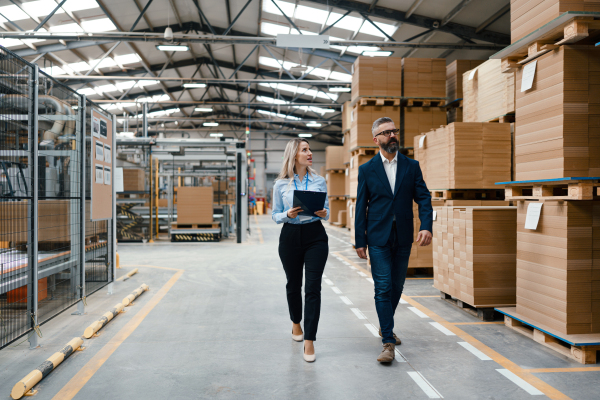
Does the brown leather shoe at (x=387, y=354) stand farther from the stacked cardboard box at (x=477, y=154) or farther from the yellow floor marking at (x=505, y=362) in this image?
the stacked cardboard box at (x=477, y=154)

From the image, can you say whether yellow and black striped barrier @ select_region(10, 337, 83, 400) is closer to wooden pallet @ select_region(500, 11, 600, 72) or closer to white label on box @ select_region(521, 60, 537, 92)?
white label on box @ select_region(521, 60, 537, 92)

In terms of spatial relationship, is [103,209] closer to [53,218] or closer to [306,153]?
[53,218]

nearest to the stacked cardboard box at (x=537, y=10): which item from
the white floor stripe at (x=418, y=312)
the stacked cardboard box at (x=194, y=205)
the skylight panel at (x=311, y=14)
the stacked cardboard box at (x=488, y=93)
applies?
the stacked cardboard box at (x=488, y=93)

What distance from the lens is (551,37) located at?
408 cm

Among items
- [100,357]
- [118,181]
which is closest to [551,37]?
[100,357]

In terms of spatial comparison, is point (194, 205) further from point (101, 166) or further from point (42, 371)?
point (42, 371)

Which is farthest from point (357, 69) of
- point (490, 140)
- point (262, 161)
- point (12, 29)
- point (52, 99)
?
point (262, 161)

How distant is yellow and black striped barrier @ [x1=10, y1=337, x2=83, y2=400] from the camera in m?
3.11

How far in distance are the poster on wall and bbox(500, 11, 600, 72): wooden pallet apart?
5132mm

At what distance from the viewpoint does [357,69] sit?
31.2 ft

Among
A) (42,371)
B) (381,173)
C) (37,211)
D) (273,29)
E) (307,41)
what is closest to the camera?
(42,371)

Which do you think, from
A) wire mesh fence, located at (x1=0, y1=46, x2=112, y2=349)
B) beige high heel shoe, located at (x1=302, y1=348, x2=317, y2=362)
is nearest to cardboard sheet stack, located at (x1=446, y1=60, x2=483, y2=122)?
beige high heel shoe, located at (x1=302, y1=348, x2=317, y2=362)

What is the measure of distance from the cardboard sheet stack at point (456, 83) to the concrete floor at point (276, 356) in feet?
15.4

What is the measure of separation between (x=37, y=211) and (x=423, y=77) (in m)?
8.09
